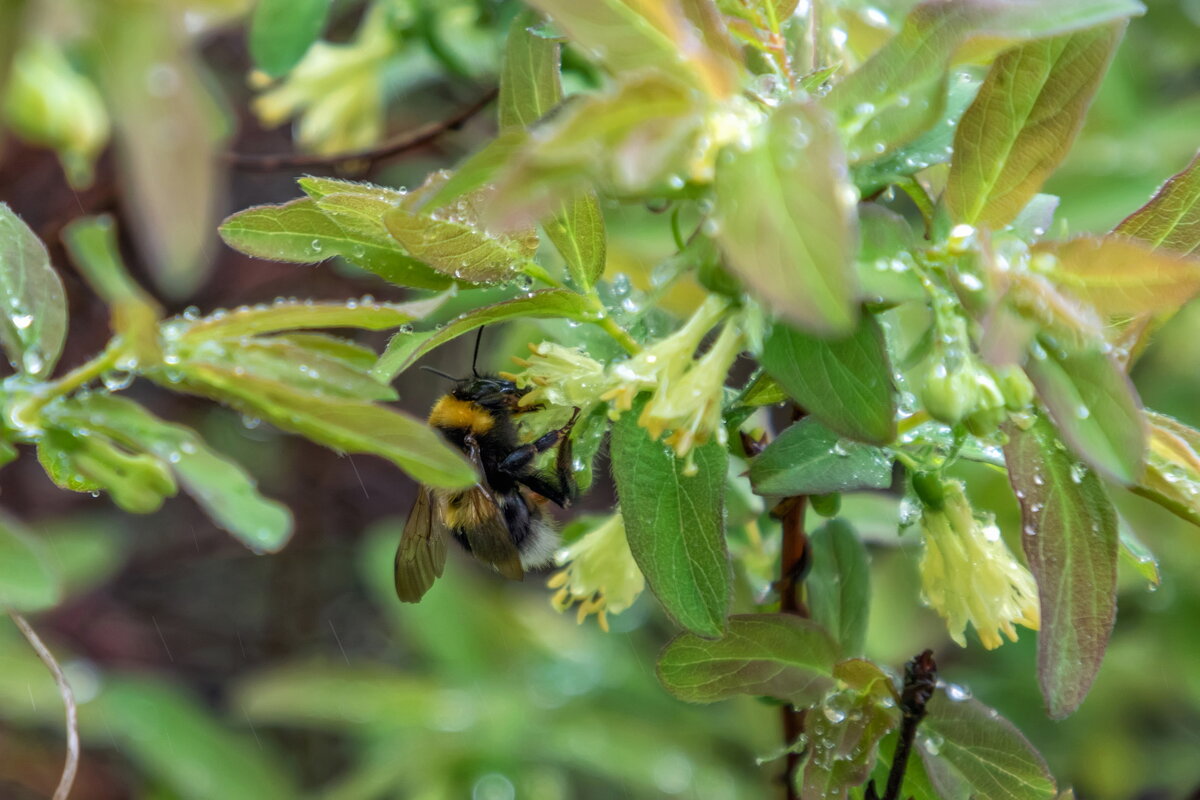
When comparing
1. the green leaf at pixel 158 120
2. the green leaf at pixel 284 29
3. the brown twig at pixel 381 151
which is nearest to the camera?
the green leaf at pixel 158 120

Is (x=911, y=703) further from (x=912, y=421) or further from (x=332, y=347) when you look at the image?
(x=332, y=347)

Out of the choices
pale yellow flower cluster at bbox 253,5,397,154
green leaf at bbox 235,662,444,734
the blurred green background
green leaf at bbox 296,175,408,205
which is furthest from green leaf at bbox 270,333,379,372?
green leaf at bbox 235,662,444,734

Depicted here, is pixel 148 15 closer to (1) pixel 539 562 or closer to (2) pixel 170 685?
(1) pixel 539 562

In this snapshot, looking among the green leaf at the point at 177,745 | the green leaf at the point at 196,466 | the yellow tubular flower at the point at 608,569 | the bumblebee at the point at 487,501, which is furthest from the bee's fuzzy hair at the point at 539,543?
the green leaf at the point at 177,745

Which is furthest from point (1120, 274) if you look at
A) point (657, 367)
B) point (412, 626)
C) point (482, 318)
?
point (412, 626)

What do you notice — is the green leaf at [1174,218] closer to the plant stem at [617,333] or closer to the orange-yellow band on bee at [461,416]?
→ the plant stem at [617,333]

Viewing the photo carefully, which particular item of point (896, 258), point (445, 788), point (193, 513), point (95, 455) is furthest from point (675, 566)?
point (193, 513)
